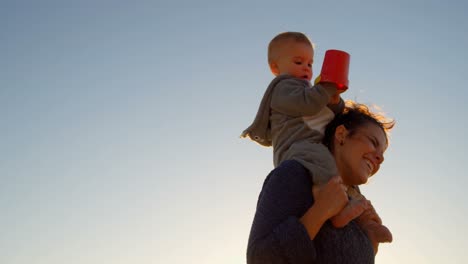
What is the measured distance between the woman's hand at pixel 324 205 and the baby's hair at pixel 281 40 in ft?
3.69

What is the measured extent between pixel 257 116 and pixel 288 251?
3.66ft

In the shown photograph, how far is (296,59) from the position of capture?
380cm

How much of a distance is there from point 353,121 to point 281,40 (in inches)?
29.7

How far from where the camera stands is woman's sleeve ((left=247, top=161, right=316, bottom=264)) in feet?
9.17

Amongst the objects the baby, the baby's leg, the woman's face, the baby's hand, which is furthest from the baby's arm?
the baby's leg

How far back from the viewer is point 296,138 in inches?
135

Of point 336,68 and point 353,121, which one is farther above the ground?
point 336,68

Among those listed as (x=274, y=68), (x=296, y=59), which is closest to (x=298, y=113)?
(x=296, y=59)

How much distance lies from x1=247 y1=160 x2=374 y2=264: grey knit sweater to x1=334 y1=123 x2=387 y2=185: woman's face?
13.1 inches

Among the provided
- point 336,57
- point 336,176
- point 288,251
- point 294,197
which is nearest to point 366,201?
point 336,176

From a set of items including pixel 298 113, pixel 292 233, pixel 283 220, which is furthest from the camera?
pixel 298 113

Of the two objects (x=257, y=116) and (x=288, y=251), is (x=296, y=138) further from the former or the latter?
(x=288, y=251)

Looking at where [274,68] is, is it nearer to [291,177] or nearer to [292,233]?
[291,177]

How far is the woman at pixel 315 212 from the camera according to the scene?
281cm
